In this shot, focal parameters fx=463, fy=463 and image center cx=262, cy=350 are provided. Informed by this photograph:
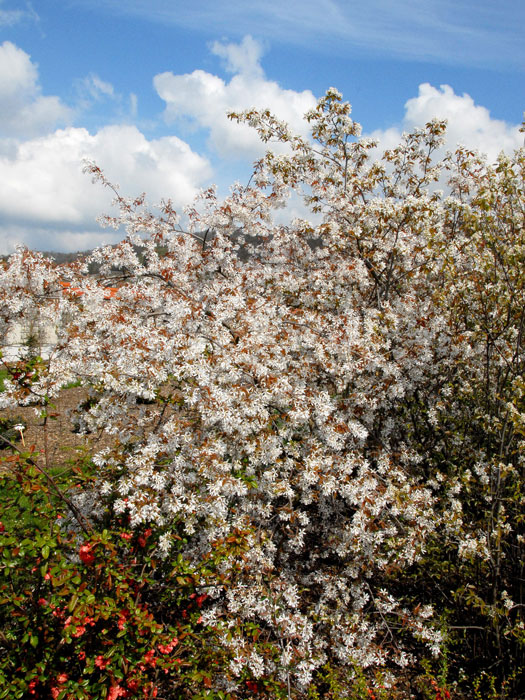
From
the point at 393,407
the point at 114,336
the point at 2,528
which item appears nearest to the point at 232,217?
the point at 114,336

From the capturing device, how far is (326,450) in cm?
429

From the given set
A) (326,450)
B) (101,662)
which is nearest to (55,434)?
(326,450)

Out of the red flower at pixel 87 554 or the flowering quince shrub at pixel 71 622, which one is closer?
the flowering quince shrub at pixel 71 622

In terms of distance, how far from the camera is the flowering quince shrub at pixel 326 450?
3.53 meters

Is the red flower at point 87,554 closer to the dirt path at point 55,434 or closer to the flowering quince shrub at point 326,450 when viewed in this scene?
the flowering quince shrub at point 326,450

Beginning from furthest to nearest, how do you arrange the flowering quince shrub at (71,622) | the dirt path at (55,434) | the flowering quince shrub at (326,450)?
the dirt path at (55,434) → the flowering quince shrub at (326,450) → the flowering quince shrub at (71,622)

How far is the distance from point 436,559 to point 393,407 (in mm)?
1571

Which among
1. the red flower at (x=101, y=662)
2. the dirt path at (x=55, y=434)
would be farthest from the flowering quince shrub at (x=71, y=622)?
the dirt path at (x=55, y=434)

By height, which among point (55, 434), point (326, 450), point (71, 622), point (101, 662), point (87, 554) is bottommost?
point (101, 662)

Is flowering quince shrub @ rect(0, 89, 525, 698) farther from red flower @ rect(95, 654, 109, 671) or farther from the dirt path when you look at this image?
the dirt path

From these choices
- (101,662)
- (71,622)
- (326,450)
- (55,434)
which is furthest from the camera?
(55,434)

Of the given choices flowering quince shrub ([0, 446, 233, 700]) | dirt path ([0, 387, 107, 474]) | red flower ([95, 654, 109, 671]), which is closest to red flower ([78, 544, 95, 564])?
flowering quince shrub ([0, 446, 233, 700])

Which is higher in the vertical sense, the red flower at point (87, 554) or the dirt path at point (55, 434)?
the dirt path at point (55, 434)

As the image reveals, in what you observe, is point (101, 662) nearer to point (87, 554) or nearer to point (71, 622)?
point (71, 622)
